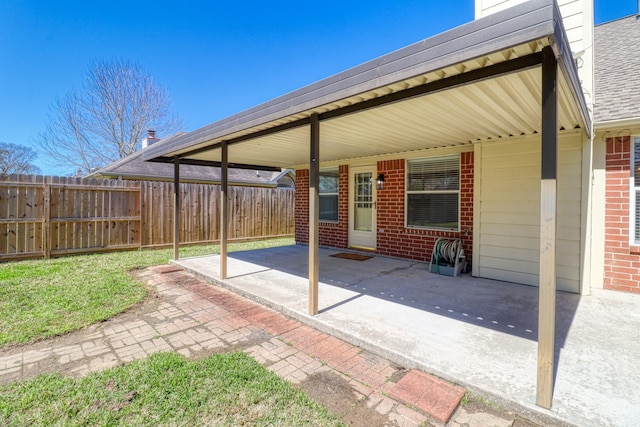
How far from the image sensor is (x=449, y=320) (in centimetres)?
341

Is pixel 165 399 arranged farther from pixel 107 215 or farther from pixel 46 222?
pixel 107 215

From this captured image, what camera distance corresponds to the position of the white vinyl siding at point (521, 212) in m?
4.38

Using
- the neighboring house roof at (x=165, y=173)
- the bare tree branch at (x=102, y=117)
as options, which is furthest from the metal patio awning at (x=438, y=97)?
the bare tree branch at (x=102, y=117)

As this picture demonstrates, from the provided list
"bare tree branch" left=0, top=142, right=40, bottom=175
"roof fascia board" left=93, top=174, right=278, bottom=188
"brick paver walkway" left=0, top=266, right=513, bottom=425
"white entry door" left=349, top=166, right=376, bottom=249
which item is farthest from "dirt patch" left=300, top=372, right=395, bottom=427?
"bare tree branch" left=0, top=142, right=40, bottom=175

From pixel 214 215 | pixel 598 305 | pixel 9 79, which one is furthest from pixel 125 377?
pixel 9 79

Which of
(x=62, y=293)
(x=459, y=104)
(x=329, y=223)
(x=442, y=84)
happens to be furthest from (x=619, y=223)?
(x=62, y=293)

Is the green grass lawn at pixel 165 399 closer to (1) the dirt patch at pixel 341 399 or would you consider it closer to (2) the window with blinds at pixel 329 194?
(1) the dirt patch at pixel 341 399

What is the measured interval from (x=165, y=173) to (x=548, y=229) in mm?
13411

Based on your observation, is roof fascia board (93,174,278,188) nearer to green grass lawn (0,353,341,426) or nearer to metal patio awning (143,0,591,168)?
metal patio awning (143,0,591,168)

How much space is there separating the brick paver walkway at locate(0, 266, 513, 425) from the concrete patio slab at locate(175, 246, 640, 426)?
19cm

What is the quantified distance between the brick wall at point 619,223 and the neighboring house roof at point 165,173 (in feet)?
31.2

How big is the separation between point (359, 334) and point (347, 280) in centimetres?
207

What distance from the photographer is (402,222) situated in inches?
267

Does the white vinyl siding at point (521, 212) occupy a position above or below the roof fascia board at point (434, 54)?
below
